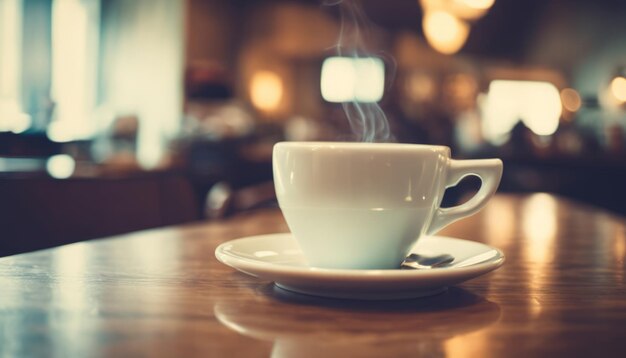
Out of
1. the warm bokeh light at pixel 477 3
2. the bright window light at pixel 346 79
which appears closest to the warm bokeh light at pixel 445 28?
the warm bokeh light at pixel 477 3

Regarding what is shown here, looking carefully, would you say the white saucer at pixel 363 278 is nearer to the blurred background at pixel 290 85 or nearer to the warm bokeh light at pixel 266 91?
the blurred background at pixel 290 85

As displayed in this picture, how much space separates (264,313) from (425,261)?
23cm

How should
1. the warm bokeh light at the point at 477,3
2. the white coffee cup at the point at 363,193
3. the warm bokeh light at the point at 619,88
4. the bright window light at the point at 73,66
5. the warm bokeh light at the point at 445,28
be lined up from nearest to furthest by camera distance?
1. the white coffee cup at the point at 363,193
2. the warm bokeh light at the point at 477,3
3. the warm bokeh light at the point at 619,88
4. the warm bokeh light at the point at 445,28
5. the bright window light at the point at 73,66

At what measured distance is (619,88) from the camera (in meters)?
5.14

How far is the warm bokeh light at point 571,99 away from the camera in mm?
6078

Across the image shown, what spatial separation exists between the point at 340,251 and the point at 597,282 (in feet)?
0.73

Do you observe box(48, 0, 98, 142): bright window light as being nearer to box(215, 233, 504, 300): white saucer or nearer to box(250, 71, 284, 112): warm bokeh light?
box(250, 71, 284, 112): warm bokeh light

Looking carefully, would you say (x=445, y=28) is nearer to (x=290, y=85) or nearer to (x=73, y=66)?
(x=73, y=66)

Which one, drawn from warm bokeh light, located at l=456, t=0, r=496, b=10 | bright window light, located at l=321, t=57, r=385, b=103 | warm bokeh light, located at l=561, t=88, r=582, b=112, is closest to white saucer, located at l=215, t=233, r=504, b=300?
warm bokeh light, located at l=456, t=0, r=496, b=10

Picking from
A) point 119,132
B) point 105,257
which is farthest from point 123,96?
point 105,257

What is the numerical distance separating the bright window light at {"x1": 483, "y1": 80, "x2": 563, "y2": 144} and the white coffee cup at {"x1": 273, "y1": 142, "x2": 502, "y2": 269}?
20.7ft

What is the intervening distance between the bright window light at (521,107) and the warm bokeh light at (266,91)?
2852 millimetres

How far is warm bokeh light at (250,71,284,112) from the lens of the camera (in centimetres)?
833

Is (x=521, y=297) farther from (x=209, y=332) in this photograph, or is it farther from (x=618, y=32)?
(x=618, y=32)
